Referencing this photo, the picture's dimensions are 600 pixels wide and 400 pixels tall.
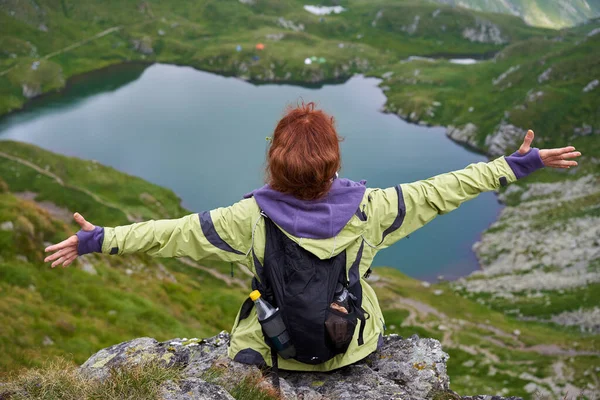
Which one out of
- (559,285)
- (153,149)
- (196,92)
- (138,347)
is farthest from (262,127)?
(138,347)

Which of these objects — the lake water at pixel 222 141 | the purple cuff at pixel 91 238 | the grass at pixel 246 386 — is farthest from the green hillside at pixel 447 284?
the purple cuff at pixel 91 238

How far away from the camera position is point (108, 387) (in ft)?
21.6

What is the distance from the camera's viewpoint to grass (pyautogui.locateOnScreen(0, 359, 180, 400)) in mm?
6547

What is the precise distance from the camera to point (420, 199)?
730 centimetres

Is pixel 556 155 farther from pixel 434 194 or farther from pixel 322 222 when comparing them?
pixel 322 222

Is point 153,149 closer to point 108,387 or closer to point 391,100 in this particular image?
point 391,100

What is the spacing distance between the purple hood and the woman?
0.05 ft

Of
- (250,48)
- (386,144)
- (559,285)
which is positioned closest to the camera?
(559,285)

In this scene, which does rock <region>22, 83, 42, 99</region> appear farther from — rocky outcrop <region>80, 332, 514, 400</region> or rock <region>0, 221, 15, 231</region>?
rocky outcrop <region>80, 332, 514, 400</region>

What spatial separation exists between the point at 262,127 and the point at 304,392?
111574 millimetres

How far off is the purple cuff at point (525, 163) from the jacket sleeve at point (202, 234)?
4.06 meters

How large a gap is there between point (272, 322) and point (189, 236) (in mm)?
1712

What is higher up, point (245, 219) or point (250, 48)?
point (245, 219)

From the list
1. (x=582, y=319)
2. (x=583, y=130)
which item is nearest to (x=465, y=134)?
(x=583, y=130)
